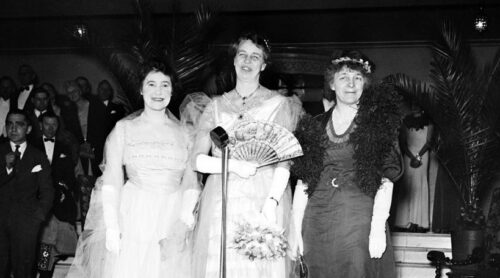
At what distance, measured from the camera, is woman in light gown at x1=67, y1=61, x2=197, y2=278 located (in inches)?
184

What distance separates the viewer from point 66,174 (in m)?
8.16

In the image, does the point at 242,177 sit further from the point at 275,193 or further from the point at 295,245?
the point at 295,245

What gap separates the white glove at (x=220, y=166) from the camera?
4.46 m

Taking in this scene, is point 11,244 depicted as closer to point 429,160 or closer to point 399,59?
point 429,160

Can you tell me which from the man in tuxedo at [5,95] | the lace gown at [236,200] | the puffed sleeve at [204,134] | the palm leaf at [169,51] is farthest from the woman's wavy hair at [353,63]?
the man in tuxedo at [5,95]

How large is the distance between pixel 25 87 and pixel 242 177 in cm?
582

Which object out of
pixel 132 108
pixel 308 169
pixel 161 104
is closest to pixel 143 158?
pixel 161 104

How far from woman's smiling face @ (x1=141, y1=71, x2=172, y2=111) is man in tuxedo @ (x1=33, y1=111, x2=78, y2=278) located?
127 inches

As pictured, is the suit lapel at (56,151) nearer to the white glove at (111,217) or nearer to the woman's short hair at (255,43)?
the white glove at (111,217)

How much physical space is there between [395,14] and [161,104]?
226 inches

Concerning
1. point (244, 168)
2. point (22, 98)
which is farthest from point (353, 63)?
point (22, 98)

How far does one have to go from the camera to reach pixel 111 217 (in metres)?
4.65

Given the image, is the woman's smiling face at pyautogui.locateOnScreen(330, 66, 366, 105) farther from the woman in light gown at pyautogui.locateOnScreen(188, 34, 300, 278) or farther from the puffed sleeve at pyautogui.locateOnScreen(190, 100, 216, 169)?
the puffed sleeve at pyautogui.locateOnScreen(190, 100, 216, 169)

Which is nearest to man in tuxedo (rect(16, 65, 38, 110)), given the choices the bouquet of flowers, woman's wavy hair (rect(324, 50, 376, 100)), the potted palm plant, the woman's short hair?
the potted palm plant
